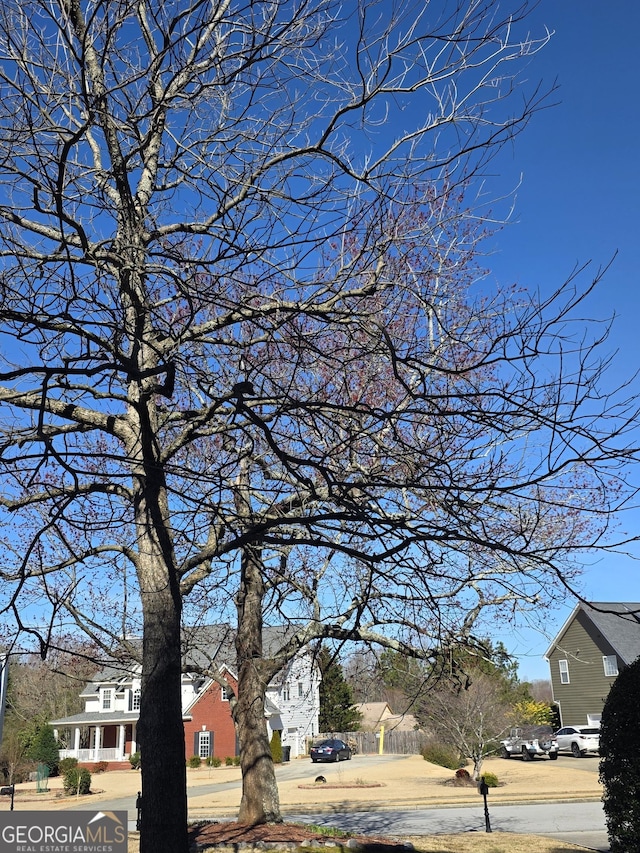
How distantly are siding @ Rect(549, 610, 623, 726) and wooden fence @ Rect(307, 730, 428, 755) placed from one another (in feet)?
26.4

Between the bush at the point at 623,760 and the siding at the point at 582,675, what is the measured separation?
30138 millimetres

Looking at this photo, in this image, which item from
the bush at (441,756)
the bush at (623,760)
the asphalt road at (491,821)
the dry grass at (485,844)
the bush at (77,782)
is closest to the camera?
the bush at (623,760)

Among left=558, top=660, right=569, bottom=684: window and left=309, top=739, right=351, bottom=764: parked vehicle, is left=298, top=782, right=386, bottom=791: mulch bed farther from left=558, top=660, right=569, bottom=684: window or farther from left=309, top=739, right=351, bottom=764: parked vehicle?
left=558, top=660, right=569, bottom=684: window

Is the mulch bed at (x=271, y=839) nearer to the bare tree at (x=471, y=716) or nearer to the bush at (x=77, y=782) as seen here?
the bare tree at (x=471, y=716)

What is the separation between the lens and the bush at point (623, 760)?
874 centimetres

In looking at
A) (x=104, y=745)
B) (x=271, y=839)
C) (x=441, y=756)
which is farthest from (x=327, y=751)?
(x=271, y=839)

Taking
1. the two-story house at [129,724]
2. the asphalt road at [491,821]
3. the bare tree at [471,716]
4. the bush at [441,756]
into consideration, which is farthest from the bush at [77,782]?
the bush at [441,756]

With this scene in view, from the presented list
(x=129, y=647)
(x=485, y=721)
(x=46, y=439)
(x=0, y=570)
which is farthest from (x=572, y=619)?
(x=46, y=439)

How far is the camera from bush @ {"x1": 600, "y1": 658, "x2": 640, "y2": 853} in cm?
874

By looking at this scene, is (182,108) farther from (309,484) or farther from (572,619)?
(572,619)

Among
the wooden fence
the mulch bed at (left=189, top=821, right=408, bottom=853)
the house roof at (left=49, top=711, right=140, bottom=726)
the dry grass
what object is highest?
the house roof at (left=49, top=711, right=140, bottom=726)

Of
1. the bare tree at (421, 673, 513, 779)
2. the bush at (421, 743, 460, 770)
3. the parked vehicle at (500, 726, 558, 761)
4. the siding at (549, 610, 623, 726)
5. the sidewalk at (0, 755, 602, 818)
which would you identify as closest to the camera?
the sidewalk at (0, 755, 602, 818)

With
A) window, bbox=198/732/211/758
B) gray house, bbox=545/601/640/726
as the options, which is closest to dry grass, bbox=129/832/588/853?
gray house, bbox=545/601/640/726

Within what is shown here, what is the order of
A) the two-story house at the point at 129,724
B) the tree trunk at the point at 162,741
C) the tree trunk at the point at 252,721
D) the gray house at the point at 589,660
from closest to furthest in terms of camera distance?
the tree trunk at the point at 162,741
the tree trunk at the point at 252,721
the gray house at the point at 589,660
the two-story house at the point at 129,724
